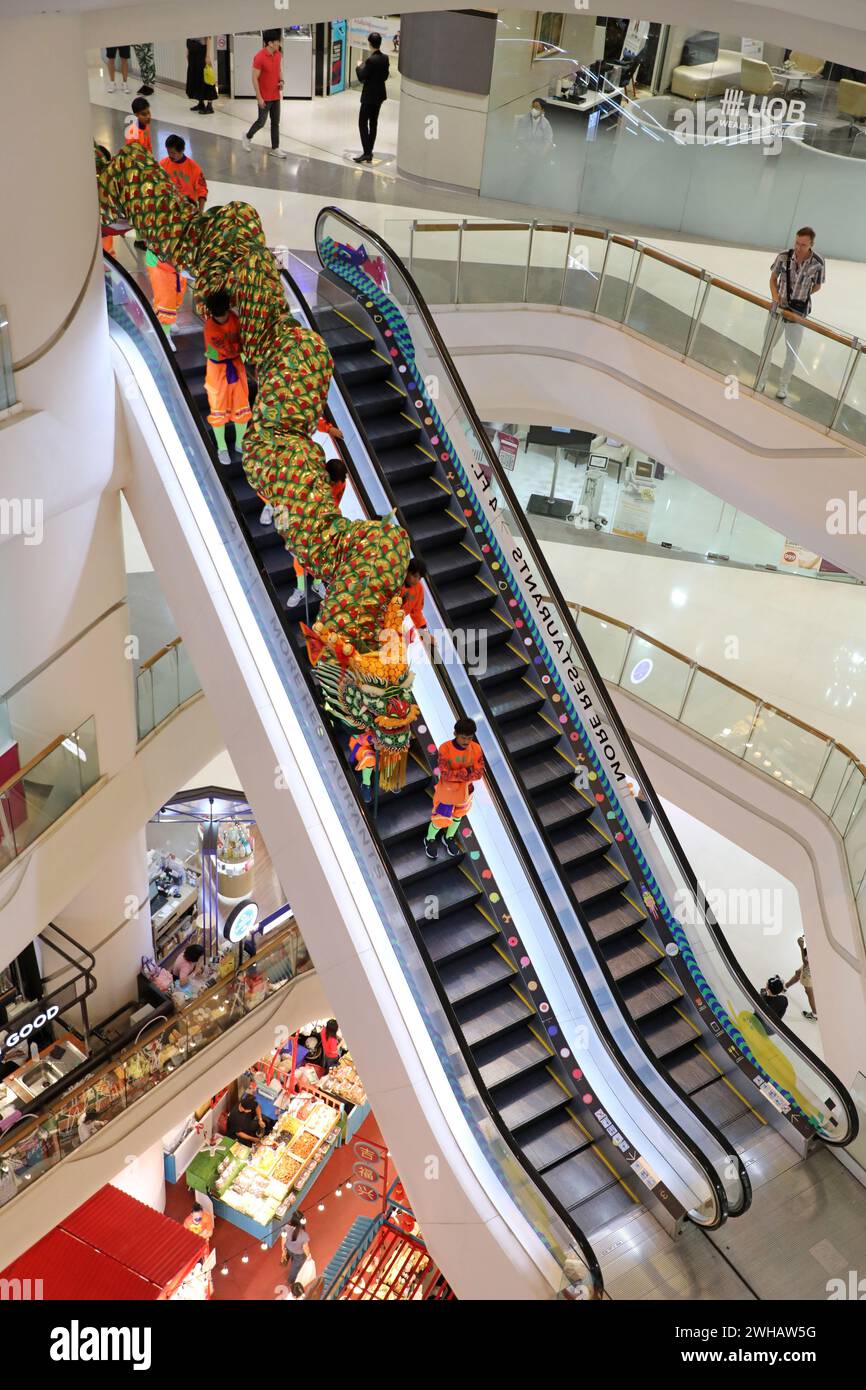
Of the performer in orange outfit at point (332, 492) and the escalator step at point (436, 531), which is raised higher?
the performer in orange outfit at point (332, 492)

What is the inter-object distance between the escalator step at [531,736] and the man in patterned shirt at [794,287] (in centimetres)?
405

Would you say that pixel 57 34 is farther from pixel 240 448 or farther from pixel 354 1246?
pixel 354 1246

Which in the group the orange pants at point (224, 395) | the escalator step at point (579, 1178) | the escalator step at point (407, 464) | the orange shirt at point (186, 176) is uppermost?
the orange shirt at point (186, 176)

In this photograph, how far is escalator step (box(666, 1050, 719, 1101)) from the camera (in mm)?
9062

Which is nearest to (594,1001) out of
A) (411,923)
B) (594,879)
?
(594,879)

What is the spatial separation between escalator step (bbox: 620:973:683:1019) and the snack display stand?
7.43 metres

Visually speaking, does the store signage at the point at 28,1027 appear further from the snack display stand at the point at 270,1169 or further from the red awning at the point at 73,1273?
the snack display stand at the point at 270,1169

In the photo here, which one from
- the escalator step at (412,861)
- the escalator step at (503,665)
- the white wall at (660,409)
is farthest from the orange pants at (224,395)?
the white wall at (660,409)

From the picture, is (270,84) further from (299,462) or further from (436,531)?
(299,462)

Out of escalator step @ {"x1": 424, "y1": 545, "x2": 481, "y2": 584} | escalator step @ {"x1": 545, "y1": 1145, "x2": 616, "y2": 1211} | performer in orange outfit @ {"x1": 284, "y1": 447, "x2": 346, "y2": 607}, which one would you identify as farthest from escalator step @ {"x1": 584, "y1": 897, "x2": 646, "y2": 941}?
performer in orange outfit @ {"x1": 284, "y1": 447, "x2": 346, "y2": 607}

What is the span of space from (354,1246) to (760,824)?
6255mm

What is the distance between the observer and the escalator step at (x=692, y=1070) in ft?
29.7

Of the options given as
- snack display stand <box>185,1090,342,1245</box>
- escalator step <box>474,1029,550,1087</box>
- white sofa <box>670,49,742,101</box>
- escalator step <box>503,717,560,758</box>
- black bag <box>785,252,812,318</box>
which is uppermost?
white sofa <box>670,49,742,101</box>

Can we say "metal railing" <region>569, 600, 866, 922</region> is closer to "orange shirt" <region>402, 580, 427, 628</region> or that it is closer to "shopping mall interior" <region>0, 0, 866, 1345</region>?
"shopping mall interior" <region>0, 0, 866, 1345</region>
